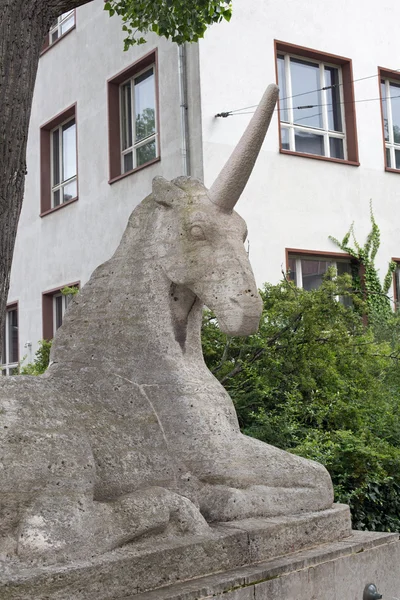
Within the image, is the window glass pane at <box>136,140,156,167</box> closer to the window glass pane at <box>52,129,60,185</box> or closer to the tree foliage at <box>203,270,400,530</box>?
the window glass pane at <box>52,129,60,185</box>

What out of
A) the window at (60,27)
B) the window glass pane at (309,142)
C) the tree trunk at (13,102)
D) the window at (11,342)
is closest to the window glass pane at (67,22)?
the window at (60,27)

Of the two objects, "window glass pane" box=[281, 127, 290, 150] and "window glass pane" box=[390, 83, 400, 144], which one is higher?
"window glass pane" box=[390, 83, 400, 144]

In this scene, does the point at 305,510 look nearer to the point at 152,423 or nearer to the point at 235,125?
the point at 152,423

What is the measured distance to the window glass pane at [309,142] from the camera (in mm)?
13844

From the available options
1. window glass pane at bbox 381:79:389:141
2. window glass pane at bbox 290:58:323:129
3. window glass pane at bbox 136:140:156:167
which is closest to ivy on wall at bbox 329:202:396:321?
window glass pane at bbox 381:79:389:141

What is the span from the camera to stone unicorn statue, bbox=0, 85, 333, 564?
3213mm

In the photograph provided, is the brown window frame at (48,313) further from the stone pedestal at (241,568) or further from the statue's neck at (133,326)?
the stone pedestal at (241,568)

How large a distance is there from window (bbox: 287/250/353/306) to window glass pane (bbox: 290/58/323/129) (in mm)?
2338

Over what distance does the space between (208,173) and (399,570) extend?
341 inches

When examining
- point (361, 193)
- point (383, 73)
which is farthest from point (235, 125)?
point (383, 73)

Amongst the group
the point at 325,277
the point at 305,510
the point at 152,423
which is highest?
the point at 325,277

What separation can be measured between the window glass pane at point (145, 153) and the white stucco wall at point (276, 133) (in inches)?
73.3

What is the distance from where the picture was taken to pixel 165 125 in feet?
42.3

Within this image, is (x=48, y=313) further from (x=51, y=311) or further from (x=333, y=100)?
(x=333, y=100)
